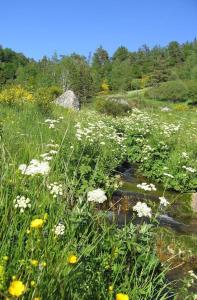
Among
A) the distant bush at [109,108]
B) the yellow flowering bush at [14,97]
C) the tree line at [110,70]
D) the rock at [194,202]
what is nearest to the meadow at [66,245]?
the rock at [194,202]

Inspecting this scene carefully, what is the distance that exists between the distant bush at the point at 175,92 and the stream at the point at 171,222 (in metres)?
49.7

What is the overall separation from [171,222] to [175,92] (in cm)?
5377

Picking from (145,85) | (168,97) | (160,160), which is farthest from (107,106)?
(145,85)

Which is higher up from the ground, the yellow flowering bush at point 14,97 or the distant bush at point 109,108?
the yellow flowering bush at point 14,97

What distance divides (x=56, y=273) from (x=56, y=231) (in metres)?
0.47

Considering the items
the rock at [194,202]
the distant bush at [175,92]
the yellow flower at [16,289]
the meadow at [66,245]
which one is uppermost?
the yellow flower at [16,289]

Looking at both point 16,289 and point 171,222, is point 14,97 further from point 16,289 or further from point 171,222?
point 16,289

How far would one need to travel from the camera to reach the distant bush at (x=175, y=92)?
5912 centimetres

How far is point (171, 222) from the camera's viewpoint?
7285 mm

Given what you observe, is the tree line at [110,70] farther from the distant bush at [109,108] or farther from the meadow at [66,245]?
the meadow at [66,245]

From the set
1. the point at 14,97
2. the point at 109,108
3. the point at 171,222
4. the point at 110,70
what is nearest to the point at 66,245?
the point at 171,222

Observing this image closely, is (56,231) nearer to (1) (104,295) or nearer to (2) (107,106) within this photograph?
(1) (104,295)

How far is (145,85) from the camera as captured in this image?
260ft

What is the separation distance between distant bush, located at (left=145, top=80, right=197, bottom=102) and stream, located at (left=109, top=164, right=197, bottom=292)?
4975cm
